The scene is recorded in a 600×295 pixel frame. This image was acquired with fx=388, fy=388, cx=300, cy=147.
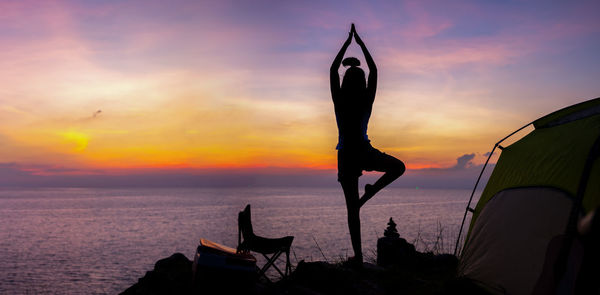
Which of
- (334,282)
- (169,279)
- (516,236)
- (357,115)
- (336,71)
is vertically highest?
(336,71)

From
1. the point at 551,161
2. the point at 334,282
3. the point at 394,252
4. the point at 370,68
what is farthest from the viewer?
the point at 394,252

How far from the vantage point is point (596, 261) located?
3.30m

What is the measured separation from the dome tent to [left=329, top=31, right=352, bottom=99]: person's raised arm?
128 inches

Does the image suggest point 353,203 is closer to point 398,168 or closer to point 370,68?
point 398,168

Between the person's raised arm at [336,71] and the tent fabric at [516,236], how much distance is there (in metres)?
3.24

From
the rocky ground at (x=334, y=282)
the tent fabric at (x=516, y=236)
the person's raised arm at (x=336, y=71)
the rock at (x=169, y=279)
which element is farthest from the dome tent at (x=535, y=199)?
the rock at (x=169, y=279)

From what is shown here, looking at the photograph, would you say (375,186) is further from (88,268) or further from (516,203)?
(88,268)

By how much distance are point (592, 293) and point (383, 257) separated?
6058mm

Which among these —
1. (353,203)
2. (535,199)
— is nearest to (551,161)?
(535,199)

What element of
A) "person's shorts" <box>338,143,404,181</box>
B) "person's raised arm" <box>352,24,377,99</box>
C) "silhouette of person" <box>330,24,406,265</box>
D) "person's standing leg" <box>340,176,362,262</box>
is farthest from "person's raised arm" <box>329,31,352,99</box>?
"person's standing leg" <box>340,176,362,262</box>

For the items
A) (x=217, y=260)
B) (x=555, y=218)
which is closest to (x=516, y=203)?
(x=555, y=218)

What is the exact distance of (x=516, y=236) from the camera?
5.47 metres

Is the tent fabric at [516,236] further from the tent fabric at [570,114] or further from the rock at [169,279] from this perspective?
the rock at [169,279]

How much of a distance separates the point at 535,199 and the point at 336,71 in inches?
138
